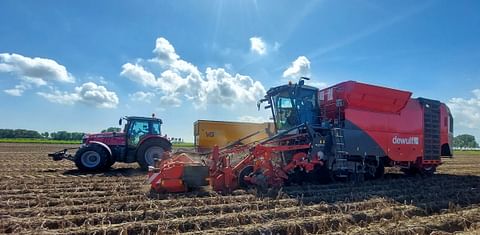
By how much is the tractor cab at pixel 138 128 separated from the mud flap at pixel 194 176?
208 inches

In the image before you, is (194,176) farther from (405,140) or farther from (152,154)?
(405,140)

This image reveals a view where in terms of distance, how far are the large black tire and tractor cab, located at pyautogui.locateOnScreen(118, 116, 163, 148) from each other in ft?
1.48

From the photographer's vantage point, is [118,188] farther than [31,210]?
Yes

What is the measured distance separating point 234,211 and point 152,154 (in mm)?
7078

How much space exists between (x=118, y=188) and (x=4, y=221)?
3105 mm

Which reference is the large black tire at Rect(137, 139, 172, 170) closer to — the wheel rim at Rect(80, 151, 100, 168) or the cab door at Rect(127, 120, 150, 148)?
the cab door at Rect(127, 120, 150, 148)

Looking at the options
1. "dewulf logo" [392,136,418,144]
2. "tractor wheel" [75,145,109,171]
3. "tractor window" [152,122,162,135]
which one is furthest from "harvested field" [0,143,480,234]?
"tractor window" [152,122,162,135]

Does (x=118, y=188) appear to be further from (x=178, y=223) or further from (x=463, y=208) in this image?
(x=463, y=208)

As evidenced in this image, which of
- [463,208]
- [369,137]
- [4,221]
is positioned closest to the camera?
[4,221]

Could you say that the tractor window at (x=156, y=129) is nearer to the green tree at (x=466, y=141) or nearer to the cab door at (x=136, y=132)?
the cab door at (x=136, y=132)

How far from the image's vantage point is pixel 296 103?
9750 millimetres

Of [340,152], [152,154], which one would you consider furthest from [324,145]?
[152,154]

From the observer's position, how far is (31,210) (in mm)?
5098

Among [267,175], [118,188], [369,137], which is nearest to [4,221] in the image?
[118,188]
